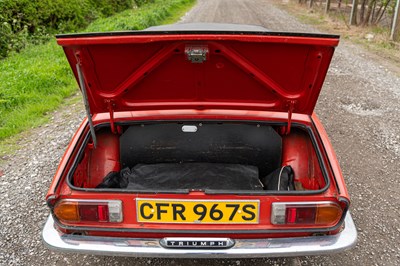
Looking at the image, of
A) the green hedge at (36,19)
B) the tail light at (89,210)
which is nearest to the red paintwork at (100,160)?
the tail light at (89,210)

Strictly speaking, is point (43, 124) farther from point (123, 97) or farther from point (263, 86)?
point (263, 86)

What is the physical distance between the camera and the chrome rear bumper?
2252mm

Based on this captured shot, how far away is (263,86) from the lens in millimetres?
2719

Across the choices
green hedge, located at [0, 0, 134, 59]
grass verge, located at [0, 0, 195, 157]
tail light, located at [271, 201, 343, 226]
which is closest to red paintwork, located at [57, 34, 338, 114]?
tail light, located at [271, 201, 343, 226]

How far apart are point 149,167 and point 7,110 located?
381 cm

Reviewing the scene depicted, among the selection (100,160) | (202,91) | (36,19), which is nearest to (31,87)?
(100,160)

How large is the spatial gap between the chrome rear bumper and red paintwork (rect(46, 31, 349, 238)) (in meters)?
0.06

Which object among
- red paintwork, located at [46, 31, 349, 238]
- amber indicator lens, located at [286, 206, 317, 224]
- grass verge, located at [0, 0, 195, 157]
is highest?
red paintwork, located at [46, 31, 349, 238]

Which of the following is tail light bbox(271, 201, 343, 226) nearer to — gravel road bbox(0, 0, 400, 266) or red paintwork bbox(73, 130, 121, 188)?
gravel road bbox(0, 0, 400, 266)

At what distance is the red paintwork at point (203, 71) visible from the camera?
2312mm

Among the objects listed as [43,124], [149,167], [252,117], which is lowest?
[43,124]

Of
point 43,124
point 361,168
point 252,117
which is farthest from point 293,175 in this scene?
point 43,124

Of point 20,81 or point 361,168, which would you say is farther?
point 20,81

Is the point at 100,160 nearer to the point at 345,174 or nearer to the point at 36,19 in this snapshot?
the point at 345,174
